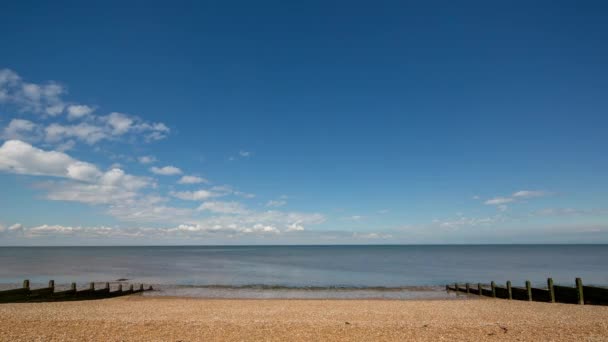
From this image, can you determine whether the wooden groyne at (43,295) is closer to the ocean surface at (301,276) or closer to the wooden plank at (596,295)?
the ocean surface at (301,276)

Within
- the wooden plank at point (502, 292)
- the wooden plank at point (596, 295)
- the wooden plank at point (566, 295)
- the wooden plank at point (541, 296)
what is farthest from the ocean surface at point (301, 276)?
the wooden plank at point (596, 295)

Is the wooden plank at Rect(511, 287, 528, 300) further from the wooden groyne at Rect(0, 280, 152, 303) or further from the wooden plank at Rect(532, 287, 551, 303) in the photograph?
the wooden groyne at Rect(0, 280, 152, 303)

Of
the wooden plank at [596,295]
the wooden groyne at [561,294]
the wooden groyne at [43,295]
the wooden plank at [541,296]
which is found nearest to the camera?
the wooden plank at [596,295]

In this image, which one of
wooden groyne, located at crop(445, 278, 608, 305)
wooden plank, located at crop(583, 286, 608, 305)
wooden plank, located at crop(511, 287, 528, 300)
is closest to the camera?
wooden plank, located at crop(583, 286, 608, 305)

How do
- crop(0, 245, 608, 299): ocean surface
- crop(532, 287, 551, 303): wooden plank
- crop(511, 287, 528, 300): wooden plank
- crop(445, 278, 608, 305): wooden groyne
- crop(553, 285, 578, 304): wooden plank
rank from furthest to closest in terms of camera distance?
crop(0, 245, 608, 299): ocean surface
crop(511, 287, 528, 300): wooden plank
crop(532, 287, 551, 303): wooden plank
crop(553, 285, 578, 304): wooden plank
crop(445, 278, 608, 305): wooden groyne

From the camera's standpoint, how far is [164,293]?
115 feet

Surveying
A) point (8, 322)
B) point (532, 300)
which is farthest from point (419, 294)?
point (8, 322)

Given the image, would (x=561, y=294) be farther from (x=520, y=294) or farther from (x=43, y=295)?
(x=43, y=295)

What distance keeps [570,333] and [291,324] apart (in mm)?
9556

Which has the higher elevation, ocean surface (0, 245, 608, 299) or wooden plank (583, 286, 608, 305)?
wooden plank (583, 286, 608, 305)

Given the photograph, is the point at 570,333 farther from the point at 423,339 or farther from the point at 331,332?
the point at 331,332

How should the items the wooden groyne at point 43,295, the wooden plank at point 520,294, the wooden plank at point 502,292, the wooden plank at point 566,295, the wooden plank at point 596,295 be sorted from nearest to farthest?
the wooden plank at point 596,295 → the wooden groyne at point 43,295 → the wooden plank at point 566,295 → the wooden plank at point 520,294 → the wooden plank at point 502,292

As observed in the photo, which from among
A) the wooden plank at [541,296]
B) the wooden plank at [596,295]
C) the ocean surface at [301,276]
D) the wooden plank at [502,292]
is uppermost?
the wooden plank at [596,295]

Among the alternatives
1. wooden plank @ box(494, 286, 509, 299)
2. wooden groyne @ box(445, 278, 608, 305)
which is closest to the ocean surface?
wooden plank @ box(494, 286, 509, 299)
